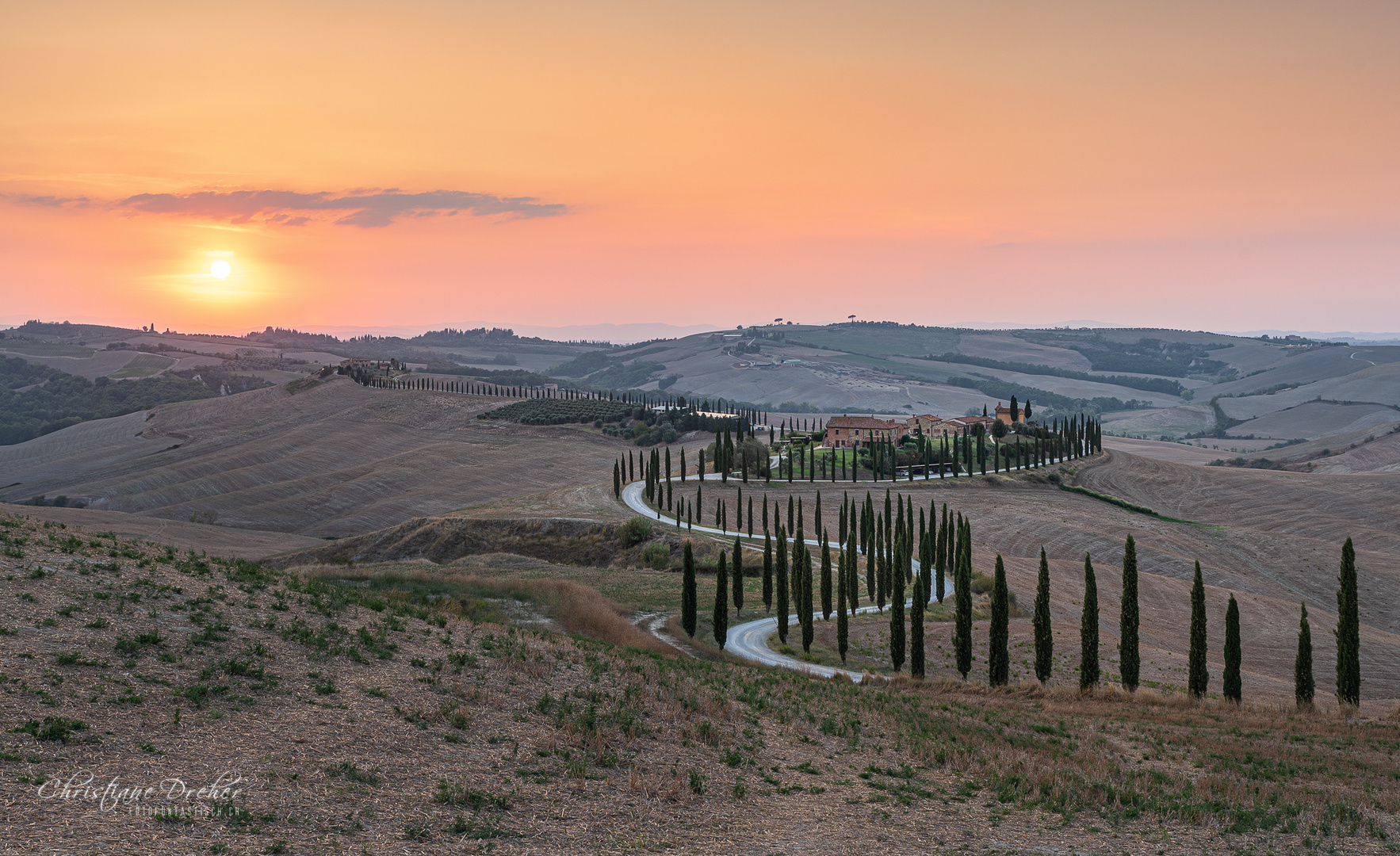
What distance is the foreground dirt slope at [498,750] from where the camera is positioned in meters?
19.9

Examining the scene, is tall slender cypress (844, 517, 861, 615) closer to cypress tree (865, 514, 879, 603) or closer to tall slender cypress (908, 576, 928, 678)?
cypress tree (865, 514, 879, 603)

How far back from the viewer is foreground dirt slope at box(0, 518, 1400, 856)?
19922 mm

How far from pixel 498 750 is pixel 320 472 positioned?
475 feet

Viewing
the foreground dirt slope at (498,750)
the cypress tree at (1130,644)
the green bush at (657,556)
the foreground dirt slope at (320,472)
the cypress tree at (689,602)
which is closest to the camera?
the foreground dirt slope at (498,750)

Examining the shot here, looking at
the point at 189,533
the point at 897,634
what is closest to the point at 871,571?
the point at 897,634

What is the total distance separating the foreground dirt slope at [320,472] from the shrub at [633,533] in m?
43.4

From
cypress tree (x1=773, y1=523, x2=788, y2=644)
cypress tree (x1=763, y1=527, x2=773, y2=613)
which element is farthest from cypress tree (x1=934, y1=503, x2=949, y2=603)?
cypress tree (x1=773, y1=523, x2=788, y2=644)

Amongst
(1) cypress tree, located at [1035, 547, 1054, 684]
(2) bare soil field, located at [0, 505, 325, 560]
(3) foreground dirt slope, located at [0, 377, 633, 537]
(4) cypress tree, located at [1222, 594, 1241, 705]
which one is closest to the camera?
(4) cypress tree, located at [1222, 594, 1241, 705]

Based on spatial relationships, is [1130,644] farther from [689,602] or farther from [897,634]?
[689,602]

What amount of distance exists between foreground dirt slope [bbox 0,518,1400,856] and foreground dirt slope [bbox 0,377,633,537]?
102112 millimetres

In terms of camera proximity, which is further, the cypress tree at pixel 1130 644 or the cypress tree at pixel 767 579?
the cypress tree at pixel 767 579

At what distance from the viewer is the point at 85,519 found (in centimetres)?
10638

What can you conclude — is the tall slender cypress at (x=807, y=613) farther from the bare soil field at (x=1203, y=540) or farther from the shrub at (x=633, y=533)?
the shrub at (x=633, y=533)

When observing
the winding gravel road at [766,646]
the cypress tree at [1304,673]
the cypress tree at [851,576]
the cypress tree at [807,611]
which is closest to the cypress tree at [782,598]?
the winding gravel road at [766,646]
